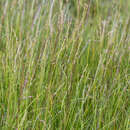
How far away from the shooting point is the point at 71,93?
1.85 metres

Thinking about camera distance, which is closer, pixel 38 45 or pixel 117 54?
pixel 117 54

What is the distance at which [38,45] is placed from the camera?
2.16 m

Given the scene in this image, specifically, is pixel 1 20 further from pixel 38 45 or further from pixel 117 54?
pixel 117 54

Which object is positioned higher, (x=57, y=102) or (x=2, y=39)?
(x=2, y=39)

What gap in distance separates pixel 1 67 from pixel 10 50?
0.17 meters

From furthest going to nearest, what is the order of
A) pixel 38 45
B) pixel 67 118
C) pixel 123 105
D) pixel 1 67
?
pixel 38 45, pixel 1 67, pixel 123 105, pixel 67 118

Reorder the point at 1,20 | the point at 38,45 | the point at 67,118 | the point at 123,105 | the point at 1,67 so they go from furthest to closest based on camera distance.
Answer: the point at 1,20 < the point at 38,45 < the point at 1,67 < the point at 123,105 < the point at 67,118

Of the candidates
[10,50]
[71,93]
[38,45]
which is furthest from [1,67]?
[71,93]

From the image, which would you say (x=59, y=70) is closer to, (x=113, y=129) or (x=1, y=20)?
(x=113, y=129)

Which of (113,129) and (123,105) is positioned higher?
(123,105)

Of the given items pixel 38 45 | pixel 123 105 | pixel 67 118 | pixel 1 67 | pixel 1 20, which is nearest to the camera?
pixel 67 118

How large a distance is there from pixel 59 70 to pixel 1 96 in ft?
1.28

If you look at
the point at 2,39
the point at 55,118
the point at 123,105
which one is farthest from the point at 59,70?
the point at 2,39

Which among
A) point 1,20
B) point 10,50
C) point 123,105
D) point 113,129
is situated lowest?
point 113,129
